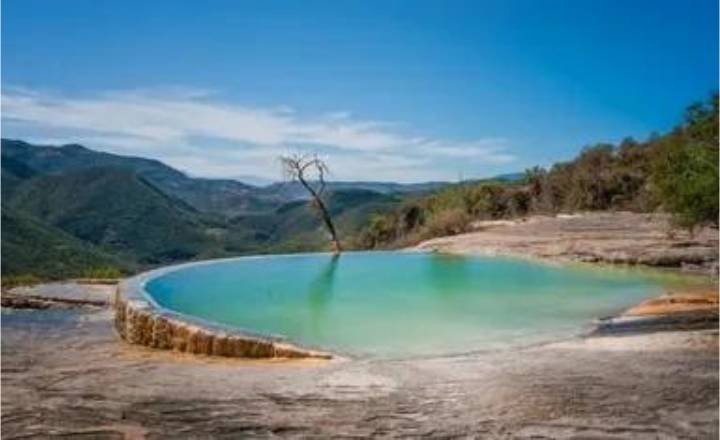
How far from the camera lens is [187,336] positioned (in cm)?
953

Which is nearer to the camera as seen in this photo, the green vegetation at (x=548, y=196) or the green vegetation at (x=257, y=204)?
the green vegetation at (x=257, y=204)

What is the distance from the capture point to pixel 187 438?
5.29 metres

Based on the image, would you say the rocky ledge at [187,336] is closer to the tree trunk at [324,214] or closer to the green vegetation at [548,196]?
the green vegetation at [548,196]

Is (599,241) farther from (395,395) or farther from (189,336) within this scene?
(395,395)

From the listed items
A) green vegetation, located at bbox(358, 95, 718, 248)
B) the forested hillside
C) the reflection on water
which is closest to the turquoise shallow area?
the reflection on water

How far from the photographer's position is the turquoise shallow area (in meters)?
9.97

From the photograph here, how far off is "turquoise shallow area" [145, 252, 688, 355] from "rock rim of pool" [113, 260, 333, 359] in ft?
2.24

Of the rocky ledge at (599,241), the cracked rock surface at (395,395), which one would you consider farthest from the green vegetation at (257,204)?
the cracked rock surface at (395,395)

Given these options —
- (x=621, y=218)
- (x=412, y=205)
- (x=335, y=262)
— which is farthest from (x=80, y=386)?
(x=412, y=205)

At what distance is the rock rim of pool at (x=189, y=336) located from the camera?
8594 mm

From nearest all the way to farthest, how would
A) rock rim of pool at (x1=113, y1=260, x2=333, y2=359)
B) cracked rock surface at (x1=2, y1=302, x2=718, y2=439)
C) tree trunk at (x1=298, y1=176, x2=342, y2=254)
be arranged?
cracked rock surface at (x1=2, y1=302, x2=718, y2=439) < rock rim of pool at (x1=113, y1=260, x2=333, y2=359) < tree trunk at (x1=298, y1=176, x2=342, y2=254)

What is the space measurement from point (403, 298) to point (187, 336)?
491 centimetres

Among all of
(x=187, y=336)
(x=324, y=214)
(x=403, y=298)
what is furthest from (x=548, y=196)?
(x=187, y=336)

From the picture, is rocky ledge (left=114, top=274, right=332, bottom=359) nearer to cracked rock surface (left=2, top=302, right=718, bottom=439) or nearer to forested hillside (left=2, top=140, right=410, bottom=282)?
cracked rock surface (left=2, top=302, right=718, bottom=439)
